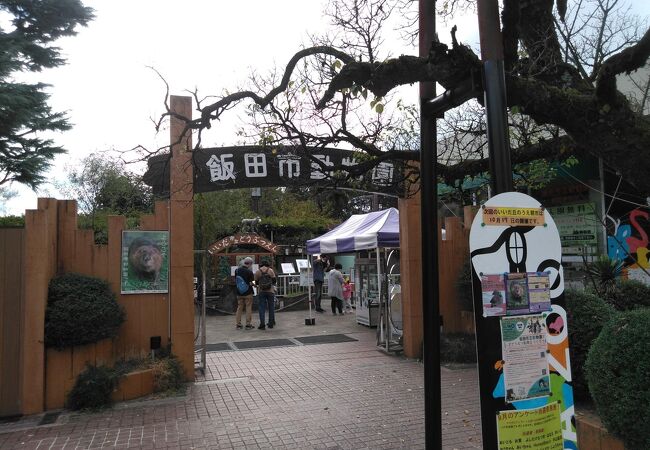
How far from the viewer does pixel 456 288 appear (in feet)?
30.2

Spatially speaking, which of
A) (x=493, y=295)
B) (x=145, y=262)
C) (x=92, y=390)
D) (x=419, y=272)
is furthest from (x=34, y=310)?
(x=419, y=272)

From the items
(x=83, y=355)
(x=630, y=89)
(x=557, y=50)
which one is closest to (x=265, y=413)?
(x=83, y=355)

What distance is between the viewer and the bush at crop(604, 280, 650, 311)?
6.07 m

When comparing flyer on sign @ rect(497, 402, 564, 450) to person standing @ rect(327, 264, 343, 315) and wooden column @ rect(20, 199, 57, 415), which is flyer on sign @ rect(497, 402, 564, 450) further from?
person standing @ rect(327, 264, 343, 315)

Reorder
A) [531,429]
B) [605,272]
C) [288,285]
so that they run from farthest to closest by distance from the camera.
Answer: [288,285]
[605,272]
[531,429]

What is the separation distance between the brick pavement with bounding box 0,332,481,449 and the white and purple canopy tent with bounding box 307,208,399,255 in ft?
8.86

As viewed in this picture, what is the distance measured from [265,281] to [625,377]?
10.2 m

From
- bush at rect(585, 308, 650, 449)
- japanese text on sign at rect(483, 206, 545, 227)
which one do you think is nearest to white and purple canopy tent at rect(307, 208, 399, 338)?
bush at rect(585, 308, 650, 449)

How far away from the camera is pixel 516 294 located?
258cm

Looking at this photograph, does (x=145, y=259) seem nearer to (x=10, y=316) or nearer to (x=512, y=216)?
(x=10, y=316)

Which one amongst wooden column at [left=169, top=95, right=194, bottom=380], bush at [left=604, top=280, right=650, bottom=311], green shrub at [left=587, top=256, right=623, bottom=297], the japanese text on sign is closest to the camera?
the japanese text on sign

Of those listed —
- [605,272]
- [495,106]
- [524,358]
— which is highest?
[495,106]

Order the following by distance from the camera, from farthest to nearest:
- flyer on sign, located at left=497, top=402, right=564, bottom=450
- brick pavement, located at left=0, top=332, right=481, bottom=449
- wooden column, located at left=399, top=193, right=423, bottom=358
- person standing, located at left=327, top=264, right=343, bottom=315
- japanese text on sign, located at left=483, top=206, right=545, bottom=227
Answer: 1. person standing, located at left=327, top=264, right=343, bottom=315
2. wooden column, located at left=399, top=193, right=423, bottom=358
3. brick pavement, located at left=0, top=332, right=481, bottom=449
4. japanese text on sign, located at left=483, top=206, right=545, bottom=227
5. flyer on sign, located at left=497, top=402, right=564, bottom=450

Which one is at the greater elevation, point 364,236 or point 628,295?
point 364,236
